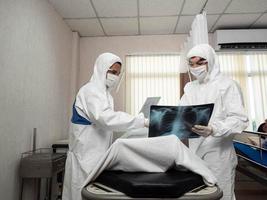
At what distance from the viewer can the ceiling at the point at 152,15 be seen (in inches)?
102

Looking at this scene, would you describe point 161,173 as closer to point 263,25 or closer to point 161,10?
point 161,10

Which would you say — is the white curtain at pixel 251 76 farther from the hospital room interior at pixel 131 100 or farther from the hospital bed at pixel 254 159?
the hospital bed at pixel 254 159

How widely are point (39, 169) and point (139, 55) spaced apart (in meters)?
2.36

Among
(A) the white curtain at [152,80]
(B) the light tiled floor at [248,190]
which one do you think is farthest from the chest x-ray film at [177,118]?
(A) the white curtain at [152,80]

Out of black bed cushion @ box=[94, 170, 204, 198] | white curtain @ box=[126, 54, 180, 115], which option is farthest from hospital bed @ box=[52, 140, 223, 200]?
white curtain @ box=[126, 54, 180, 115]

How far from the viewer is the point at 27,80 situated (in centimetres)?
206

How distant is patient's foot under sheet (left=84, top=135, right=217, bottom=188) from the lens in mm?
857

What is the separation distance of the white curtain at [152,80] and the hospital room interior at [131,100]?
0.05 ft

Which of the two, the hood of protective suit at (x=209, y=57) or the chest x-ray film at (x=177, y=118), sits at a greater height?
the hood of protective suit at (x=209, y=57)

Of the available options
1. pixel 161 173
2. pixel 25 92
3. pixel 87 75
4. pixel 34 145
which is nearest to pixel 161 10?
pixel 87 75

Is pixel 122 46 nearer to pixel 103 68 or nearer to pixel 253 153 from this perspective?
pixel 103 68

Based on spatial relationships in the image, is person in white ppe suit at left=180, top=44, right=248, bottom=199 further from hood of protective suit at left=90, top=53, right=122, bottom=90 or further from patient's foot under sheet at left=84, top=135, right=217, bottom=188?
hood of protective suit at left=90, top=53, right=122, bottom=90

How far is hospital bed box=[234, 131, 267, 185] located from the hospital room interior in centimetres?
1

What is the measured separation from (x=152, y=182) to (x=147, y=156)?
0.14m
